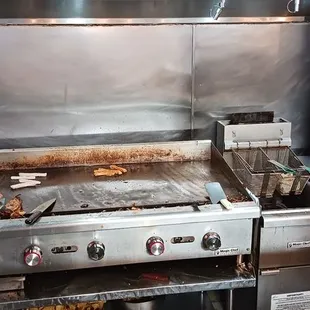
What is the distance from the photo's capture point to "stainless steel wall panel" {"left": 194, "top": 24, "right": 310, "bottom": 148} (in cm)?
217

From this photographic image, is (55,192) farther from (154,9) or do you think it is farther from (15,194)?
(154,9)

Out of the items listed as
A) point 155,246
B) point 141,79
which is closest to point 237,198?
point 155,246

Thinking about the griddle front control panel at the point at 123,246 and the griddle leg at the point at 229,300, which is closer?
the griddle front control panel at the point at 123,246

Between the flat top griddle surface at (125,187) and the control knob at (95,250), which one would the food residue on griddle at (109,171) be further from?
the control knob at (95,250)

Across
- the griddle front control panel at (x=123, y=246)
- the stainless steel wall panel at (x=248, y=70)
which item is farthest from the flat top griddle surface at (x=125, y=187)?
the stainless steel wall panel at (x=248, y=70)

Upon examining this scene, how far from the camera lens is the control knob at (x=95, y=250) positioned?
4.81 feet

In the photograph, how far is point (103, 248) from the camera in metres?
1.48

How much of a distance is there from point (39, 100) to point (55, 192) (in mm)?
558

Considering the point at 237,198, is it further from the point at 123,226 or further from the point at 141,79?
the point at 141,79

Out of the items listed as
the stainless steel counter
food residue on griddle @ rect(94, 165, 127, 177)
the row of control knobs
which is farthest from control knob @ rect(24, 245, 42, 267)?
food residue on griddle @ rect(94, 165, 127, 177)

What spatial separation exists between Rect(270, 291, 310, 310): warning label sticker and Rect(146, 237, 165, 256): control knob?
0.46 meters

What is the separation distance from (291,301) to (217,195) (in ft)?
1.54

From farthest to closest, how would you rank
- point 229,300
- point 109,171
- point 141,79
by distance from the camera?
1. point 141,79
2. point 109,171
3. point 229,300

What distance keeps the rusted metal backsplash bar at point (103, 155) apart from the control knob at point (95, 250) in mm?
607
